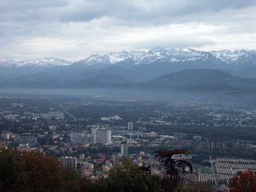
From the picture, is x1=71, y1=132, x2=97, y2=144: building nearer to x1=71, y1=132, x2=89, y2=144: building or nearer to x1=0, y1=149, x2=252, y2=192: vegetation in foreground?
x1=71, y1=132, x2=89, y2=144: building

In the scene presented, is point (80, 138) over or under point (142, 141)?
over

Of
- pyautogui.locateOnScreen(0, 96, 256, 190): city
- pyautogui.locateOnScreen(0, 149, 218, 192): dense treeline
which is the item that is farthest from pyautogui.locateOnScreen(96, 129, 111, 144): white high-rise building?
pyautogui.locateOnScreen(0, 149, 218, 192): dense treeline

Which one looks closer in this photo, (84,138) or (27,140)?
(27,140)

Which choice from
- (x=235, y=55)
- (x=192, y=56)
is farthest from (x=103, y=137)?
(x=235, y=55)

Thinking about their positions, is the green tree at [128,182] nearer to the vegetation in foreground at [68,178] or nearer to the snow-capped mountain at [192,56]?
the vegetation in foreground at [68,178]

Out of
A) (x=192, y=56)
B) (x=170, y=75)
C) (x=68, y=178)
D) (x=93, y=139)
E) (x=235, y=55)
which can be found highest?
(x=235, y=55)

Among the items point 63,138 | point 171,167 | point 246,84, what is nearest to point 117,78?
point 246,84

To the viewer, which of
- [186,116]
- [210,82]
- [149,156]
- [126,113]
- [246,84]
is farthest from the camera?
[210,82]

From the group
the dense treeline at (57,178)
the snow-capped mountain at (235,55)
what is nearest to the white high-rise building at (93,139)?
the dense treeline at (57,178)

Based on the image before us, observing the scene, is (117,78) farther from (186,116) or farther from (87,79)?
(186,116)

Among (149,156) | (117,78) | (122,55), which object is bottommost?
(149,156)

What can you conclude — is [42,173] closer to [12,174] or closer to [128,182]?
[12,174]
